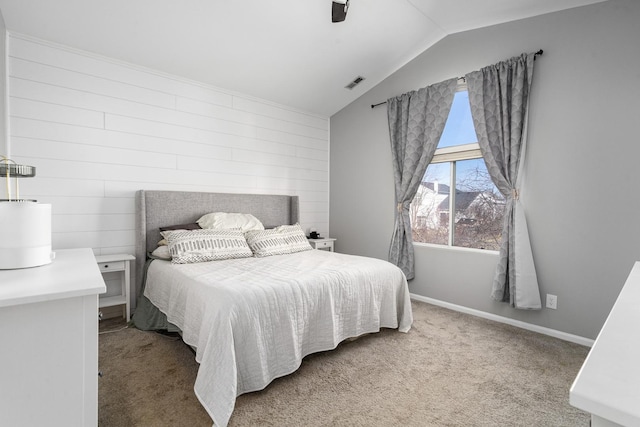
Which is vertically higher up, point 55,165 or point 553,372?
point 55,165

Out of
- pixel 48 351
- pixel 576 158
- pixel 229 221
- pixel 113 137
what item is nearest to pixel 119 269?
pixel 229 221

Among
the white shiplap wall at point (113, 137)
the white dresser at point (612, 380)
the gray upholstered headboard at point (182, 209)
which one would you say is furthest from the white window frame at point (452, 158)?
the white dresser at point (612, 380)

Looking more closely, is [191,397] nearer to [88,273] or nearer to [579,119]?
[88,273]

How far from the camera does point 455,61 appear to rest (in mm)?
3365

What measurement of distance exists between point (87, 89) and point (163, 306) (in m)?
2.10

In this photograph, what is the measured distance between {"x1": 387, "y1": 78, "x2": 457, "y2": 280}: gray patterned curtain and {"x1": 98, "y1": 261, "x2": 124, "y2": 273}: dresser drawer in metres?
2.87

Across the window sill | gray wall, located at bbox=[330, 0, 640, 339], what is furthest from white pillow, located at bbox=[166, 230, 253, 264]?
gray wall, located at bbox=[330, 0, 640, 339]

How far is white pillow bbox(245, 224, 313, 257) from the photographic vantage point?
3.08m

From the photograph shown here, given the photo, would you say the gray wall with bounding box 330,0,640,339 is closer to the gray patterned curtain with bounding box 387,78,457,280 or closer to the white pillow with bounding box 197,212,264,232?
the gray patterned curtain with bounding box 387,78,457,280

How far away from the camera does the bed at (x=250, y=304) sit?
1.64 meters

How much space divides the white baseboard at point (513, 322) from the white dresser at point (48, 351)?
325 centimetres

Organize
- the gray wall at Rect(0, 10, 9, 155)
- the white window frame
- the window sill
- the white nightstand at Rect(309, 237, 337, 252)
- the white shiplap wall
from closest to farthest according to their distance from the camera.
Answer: the gray wall at Rect(0, 10, 9, 155) → the white shiplap wall → the window sill → the white window frame → the white nightstand at Rect(309, 237, 337, 252)

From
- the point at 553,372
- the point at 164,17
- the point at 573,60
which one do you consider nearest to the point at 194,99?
the point at 164,17

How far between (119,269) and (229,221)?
109cm
